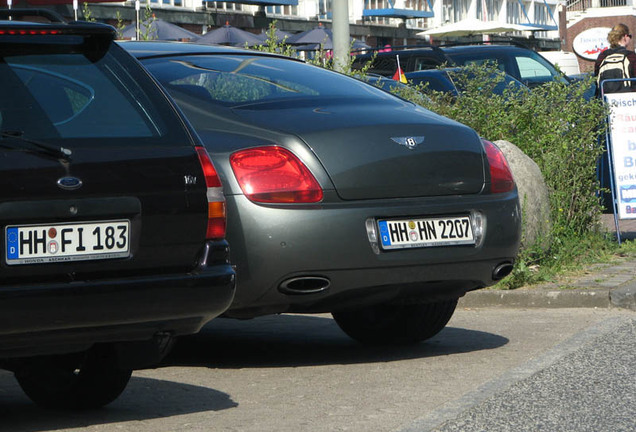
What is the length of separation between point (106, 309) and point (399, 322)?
8.95 feet

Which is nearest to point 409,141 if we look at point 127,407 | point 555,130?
point 127,407

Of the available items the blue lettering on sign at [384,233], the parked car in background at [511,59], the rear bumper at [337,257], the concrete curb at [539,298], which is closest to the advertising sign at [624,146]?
the concrete curb at [539,298]

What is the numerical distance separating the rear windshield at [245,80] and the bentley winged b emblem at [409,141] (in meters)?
0.58

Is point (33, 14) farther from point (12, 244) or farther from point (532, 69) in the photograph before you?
point (532, 69)

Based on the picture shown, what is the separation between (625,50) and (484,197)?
7.96 meters

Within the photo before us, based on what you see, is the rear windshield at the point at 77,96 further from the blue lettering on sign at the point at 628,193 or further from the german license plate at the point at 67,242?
the blue lettering on sign at the point at 628,193

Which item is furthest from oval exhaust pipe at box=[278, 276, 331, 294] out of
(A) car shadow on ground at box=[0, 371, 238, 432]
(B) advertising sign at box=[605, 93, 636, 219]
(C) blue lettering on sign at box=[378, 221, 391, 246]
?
(B) advertising sign at box=[605, 93, 636, 219]

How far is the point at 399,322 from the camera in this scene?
23.2ft

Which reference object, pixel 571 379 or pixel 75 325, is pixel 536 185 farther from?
pixel 75 325

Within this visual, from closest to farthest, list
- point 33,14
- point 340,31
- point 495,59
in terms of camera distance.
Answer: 1. point 33,14
2. point 340,31
3. point 495,59

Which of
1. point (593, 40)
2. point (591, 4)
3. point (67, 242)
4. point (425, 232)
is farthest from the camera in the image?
point (591, 4)

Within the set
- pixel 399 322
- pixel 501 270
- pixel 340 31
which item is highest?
pixel 340 31

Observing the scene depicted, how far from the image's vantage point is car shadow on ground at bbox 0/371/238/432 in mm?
5172

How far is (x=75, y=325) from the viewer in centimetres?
457
